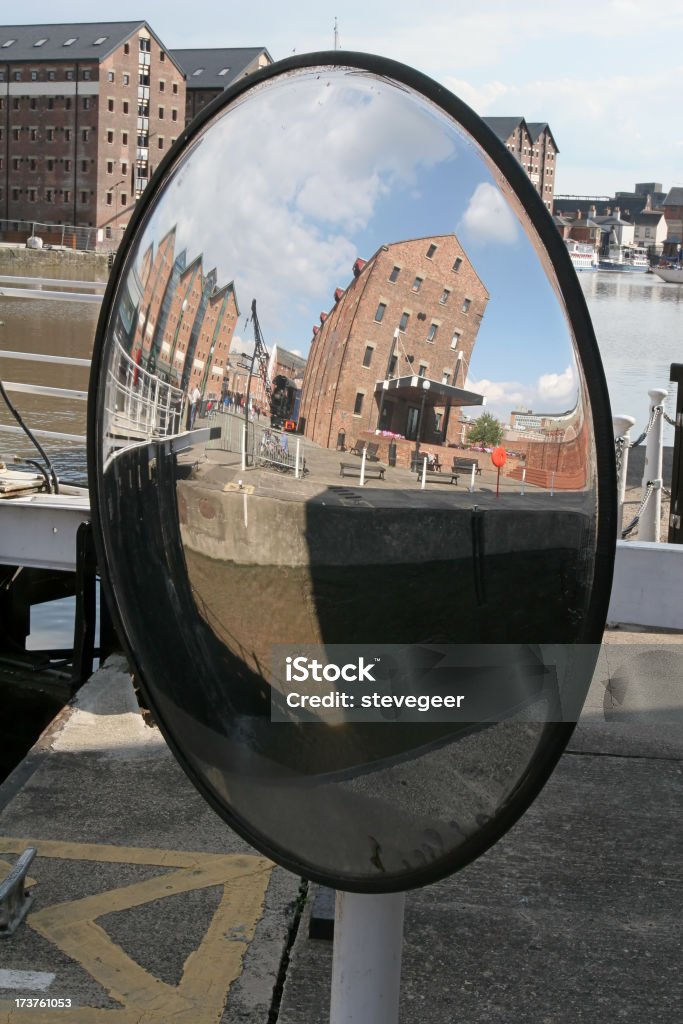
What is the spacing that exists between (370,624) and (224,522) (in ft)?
0.69

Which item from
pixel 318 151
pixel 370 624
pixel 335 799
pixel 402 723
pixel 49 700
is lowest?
pixel 49 700

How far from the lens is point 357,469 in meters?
1.15

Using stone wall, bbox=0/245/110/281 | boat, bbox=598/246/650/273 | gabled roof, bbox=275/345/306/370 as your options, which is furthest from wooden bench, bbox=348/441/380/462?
boat, bbox=598/246/650/273

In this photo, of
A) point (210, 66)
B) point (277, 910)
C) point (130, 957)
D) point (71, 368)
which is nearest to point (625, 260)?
point (210, 66)

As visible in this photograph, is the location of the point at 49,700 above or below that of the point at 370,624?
below

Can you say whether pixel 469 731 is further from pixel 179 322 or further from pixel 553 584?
pixel 179 322

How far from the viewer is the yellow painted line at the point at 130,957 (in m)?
2.70

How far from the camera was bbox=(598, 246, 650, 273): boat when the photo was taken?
108 metres

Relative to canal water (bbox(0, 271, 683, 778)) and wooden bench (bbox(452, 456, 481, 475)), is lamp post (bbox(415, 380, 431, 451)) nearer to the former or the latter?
wooden bench (bbox(452, 456, 481, 475))

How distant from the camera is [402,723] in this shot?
1175mm

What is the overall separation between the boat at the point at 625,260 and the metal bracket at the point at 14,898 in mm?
105326

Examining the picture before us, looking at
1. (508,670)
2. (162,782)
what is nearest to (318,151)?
(508,670)

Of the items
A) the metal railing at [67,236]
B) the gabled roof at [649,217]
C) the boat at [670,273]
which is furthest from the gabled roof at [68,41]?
the gabled roof at [649,217]

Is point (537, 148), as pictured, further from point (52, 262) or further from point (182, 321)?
point (52, 262)
